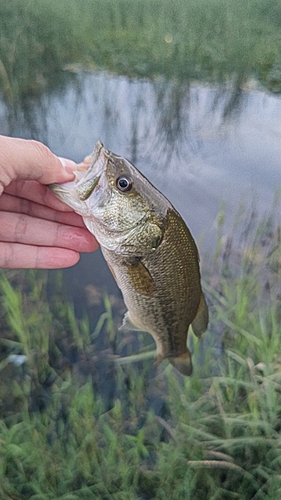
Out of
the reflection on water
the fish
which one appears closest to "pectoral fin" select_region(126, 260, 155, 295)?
the fish

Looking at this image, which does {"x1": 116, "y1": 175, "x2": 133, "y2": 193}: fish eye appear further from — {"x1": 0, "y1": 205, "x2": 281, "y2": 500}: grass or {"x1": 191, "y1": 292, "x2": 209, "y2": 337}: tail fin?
{"x1": 0, "y1": 205, "x2": 281, "y2": 500}: grass

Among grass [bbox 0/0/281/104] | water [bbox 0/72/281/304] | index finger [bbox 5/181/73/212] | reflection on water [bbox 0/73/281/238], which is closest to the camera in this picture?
index finger [bbox 5/181/73/212]

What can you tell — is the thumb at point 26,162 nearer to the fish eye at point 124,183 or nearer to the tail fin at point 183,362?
the fish eye at point 124,183

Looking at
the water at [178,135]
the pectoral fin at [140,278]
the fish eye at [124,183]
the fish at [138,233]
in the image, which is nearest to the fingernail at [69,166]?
the fish at [138,233]

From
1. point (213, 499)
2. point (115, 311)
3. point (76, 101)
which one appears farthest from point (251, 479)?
point (76, 101)

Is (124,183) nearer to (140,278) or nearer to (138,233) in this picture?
(138,233)

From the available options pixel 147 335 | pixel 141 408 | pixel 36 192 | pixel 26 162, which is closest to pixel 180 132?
pixel 147 335
